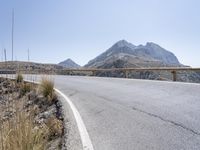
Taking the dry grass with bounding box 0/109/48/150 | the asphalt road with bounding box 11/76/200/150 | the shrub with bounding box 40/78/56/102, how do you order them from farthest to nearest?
the shrub with bounding box 40/78/56/102 → the asphalt road with bounding box 11/76/200/150 → the dry grass with bounding box 0/109/48/150

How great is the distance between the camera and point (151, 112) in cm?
847

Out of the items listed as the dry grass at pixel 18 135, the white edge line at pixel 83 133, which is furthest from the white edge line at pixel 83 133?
the dry grass at pixel 18 135

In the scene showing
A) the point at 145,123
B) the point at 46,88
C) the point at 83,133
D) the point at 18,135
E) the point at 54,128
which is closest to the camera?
the point at 18,135

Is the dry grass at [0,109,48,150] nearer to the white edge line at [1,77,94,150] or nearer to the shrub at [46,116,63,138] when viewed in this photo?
the white edge line at [1,77,94,150]

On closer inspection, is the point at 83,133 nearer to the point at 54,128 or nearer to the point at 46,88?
the point at 54,128

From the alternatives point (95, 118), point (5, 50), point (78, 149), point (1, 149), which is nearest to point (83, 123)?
point (95, 118)

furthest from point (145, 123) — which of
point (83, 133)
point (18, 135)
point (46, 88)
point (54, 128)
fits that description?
point (46, 88)

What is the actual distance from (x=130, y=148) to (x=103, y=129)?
5.48 feet

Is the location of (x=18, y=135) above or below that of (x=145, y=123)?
above

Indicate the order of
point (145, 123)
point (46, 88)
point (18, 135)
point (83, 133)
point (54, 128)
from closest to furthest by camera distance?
point (18, 135)
point (83, 133)
point (145, 123)
point (54, 128)
point (46, 88)

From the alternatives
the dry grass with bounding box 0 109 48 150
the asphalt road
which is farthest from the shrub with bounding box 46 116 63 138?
the dry grass with bounding box 0 109 48 150

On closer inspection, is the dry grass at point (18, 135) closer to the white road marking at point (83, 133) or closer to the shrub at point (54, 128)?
the white road marking at point (83, 133)

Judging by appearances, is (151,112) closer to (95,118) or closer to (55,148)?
(95,118)

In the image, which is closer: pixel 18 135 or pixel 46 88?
pixel 18 135
